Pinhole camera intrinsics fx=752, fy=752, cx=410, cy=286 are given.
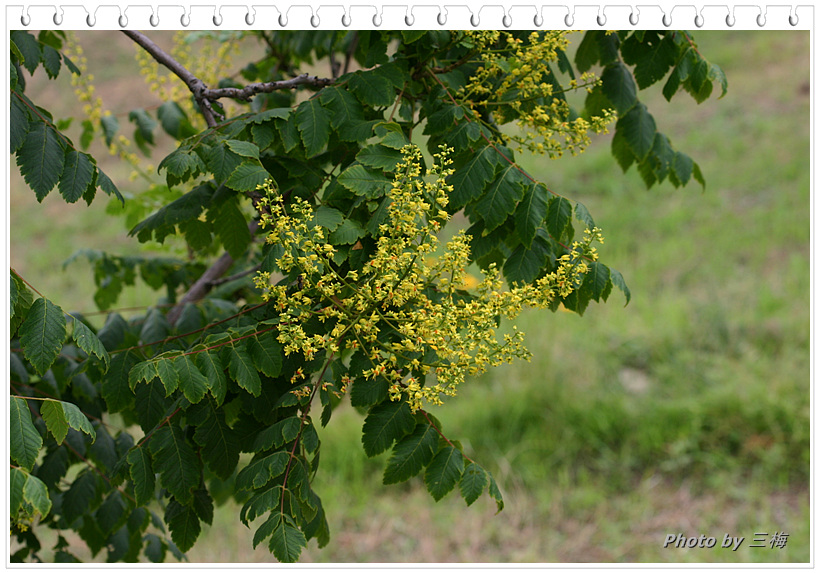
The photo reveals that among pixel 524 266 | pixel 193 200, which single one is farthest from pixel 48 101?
pixel 524 266

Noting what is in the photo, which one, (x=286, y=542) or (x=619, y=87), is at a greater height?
(x=619, y=87)

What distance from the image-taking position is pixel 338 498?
424 cm

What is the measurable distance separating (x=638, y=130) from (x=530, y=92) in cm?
45

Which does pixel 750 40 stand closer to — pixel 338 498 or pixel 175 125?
pixel 338 498

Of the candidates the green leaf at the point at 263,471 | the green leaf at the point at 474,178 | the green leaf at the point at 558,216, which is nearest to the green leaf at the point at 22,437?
the green leaf at the point at 263,471

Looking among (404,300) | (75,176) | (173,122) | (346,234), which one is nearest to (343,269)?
(346,234)

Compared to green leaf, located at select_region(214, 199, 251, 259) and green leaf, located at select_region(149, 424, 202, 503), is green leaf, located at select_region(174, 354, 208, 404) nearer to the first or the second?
green leaf, located at select_region(149, 424, 202, 503)

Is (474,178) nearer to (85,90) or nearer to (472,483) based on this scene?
(472,483)

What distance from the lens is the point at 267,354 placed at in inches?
52.8

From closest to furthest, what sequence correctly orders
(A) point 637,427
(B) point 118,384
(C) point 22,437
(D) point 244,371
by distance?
1. (C) point 22,437
2. (D) point 244,371
3. (B) point 118,384
4. (A) point 637,427

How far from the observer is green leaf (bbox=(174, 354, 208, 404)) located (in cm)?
132

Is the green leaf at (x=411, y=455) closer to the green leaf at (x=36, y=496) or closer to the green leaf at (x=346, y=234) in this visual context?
the green leaf at (x=346, y=234)

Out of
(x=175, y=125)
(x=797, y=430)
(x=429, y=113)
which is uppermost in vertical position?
(x=175, y=125)
